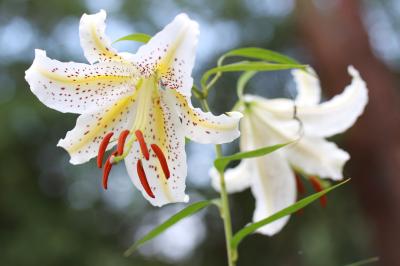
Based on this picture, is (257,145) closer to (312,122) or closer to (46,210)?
(312,122)

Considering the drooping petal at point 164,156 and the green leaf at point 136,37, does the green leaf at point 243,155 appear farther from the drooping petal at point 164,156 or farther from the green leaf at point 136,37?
the green leaf at point 136,37

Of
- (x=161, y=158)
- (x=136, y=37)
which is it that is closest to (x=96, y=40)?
(x=136, y=37)

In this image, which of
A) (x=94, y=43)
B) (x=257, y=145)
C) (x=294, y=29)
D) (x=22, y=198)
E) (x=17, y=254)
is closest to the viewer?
(x=94, y=43)

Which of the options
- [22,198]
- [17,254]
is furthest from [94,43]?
[22,198]

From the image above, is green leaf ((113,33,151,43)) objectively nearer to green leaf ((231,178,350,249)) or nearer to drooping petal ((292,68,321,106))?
green leaf ((231,178,350,249))

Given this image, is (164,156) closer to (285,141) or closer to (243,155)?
(243,155)

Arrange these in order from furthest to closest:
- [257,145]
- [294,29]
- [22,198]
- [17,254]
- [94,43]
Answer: [294,29]
[22,198]
[17,254]
[257,145]
[94,43]
